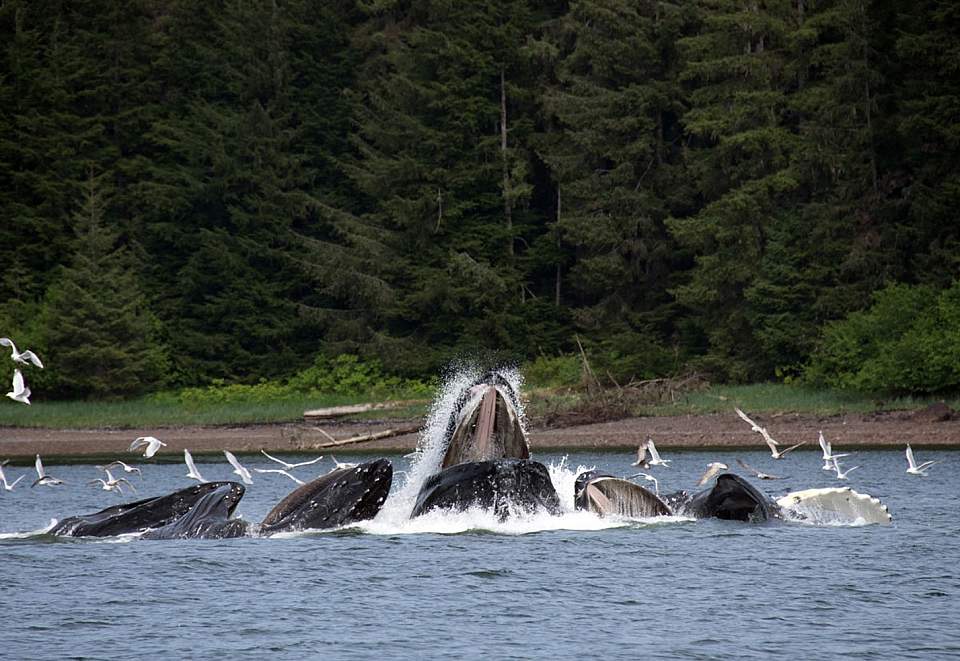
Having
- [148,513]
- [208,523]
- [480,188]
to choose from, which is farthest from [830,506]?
[480,188]

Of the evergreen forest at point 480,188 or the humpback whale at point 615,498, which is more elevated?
the evergreen forest at point 480,188

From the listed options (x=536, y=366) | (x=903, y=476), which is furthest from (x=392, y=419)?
(x=903, y=476)

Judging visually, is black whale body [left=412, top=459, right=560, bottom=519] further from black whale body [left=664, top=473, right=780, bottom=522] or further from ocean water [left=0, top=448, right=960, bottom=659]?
black whale body [left=664, top=473, right=780, bottom=522]

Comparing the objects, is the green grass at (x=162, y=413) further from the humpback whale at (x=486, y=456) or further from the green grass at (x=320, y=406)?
the humpback whale at (x=486, y=456)

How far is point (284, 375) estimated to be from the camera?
6844 centimetres

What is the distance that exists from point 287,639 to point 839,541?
892 centimetres

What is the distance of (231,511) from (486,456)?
163 inches

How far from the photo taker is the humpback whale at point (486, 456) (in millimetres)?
21109

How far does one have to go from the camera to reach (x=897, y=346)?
49.0m

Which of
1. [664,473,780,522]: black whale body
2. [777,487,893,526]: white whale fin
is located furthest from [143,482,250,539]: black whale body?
[777,487,893,526]: white whale fin

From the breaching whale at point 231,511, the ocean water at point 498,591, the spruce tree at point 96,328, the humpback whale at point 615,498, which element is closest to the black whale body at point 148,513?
the breaching whale at point 231,511

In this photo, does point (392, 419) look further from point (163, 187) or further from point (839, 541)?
point (839, 541)

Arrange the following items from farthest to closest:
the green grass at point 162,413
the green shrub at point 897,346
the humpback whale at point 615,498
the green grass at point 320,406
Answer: the green grass at point 162,413, the green grass at point 320,406, the green shrub at point 897,346, the humpback whale at point 615,498

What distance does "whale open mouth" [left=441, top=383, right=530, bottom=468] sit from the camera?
21.2 meters
